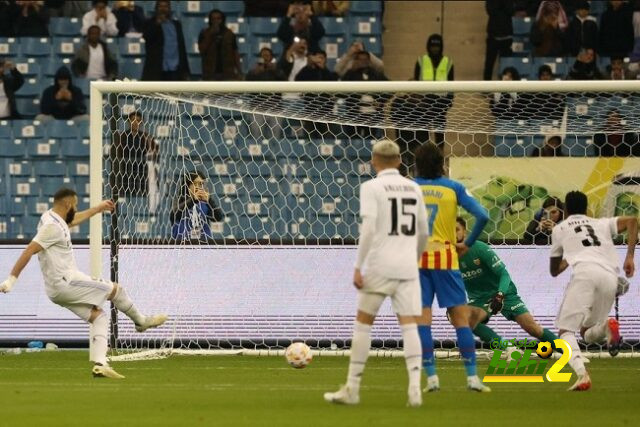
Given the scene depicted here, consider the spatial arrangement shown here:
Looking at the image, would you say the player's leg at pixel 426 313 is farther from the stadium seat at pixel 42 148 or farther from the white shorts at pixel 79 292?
the stadium seat at pixel 42 148

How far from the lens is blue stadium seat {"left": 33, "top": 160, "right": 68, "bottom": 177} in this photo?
2167 cm

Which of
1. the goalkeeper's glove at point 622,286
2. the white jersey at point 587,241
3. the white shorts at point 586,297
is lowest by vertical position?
the goalkeeper's glove at point 622,286

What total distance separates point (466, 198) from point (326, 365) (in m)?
4.17

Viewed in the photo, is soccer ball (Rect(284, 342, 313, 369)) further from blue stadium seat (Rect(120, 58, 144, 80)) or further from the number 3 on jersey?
blue stadium seat (Rect(120, 58, 144, 80))

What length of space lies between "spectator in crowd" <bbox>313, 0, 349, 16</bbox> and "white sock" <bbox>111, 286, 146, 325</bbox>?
1054 cm

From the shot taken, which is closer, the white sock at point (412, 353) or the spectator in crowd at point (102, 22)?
the white sock at point (412, 353)

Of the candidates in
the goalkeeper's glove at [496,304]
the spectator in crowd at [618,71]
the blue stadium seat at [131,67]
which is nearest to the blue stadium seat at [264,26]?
the blue stadium seat at [131,67]

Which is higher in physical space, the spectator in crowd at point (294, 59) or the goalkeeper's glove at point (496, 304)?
the spectator in crowd at point (294, 59)

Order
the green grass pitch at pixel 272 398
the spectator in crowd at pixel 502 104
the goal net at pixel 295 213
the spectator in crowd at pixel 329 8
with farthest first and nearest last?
1. the spectator in crowd at pixel 329 8
2. the spectator in crowd at pixel 502 104
3. the goal net at pixel 295 213
4. the green grass pitch at pixel 272 398

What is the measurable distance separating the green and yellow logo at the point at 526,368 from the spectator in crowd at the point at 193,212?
450cm

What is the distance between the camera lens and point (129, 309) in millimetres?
14680

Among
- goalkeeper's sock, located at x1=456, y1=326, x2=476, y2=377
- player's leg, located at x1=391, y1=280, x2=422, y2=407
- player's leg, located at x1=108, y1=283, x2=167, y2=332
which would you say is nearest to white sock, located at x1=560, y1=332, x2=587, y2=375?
goalkeeper's sock, located at x1=456, y1=326, x2=476, y2=377

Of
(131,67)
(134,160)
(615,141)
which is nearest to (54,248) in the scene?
(134,160)

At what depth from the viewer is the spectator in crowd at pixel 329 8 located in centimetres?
2428
